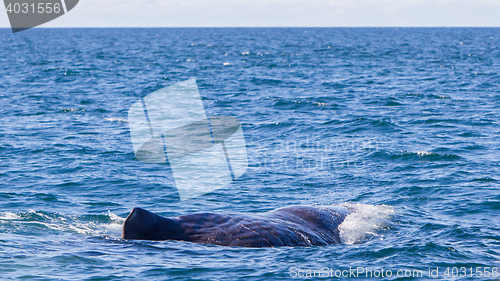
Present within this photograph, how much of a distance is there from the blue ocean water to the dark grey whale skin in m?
0.20

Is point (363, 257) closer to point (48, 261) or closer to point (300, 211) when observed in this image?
point (300, 211)

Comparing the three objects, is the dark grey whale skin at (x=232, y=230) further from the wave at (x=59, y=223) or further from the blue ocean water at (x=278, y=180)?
the wave at (x=59, y=223)

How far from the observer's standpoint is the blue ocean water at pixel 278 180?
1002cm

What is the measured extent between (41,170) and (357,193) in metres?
10.5

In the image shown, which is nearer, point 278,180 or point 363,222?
point 363,222

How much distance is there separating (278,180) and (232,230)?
7641mm

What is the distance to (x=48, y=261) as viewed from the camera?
971cm

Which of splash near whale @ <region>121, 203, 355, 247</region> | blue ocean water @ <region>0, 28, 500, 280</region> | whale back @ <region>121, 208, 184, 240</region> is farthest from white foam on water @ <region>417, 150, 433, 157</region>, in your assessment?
whale back @ <region>121, 208, 184, 240</region>

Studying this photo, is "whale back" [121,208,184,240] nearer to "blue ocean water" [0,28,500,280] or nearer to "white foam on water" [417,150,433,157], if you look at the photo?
"blue ocean water" [0,28,500,280]

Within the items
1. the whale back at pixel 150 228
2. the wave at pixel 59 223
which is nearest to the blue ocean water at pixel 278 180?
the wave at pixel 59 223

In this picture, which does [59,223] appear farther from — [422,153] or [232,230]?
[422,153]

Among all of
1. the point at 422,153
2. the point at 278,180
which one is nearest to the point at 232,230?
the point at 278,180

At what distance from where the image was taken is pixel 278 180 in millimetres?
18156

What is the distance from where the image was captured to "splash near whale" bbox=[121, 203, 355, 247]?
1016 cm
